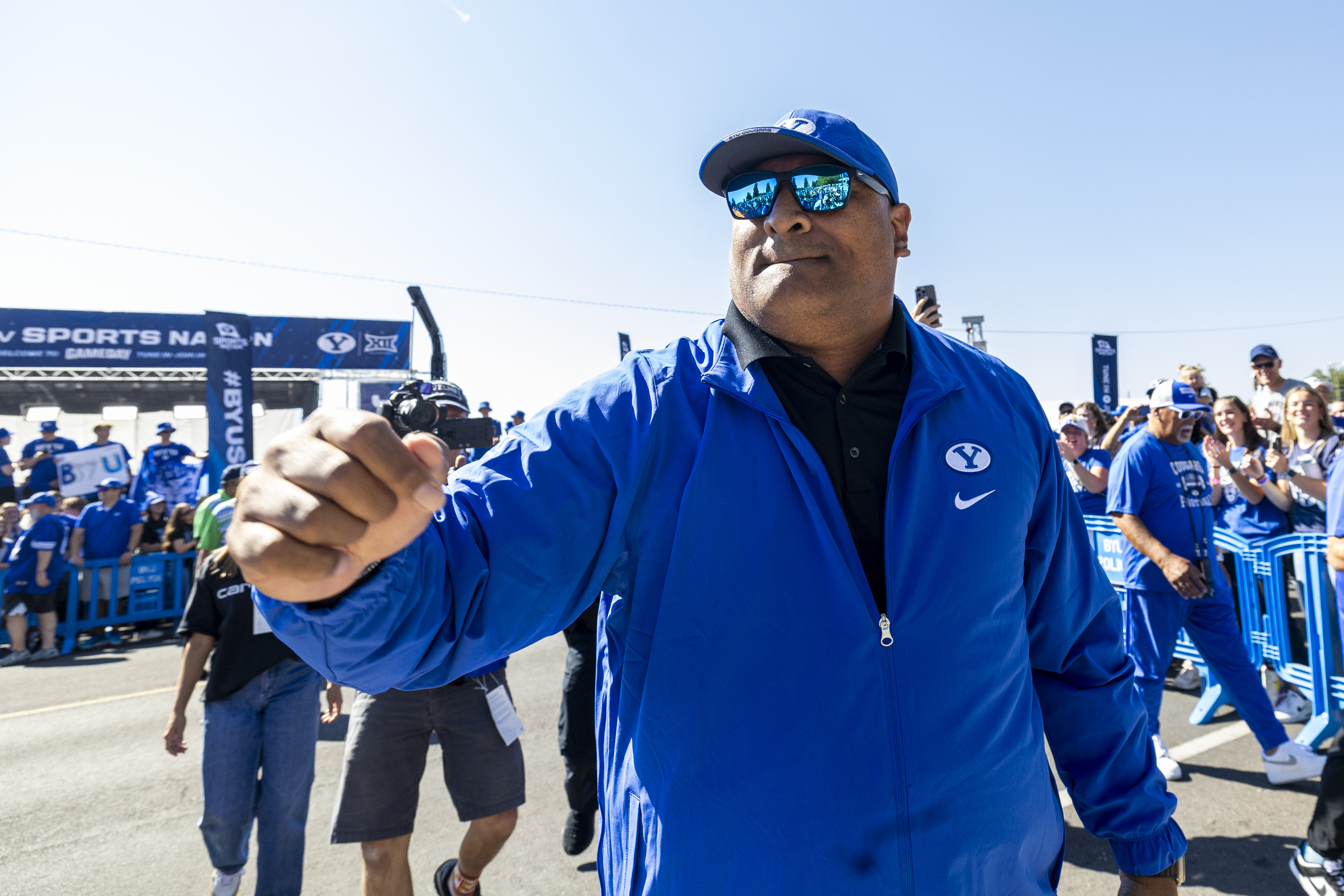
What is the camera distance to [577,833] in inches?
150

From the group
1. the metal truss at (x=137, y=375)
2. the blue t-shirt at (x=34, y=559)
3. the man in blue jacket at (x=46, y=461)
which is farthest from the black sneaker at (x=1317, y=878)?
the metal truss at (x=137, y=375)

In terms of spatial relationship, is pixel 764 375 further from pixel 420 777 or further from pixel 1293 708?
pixel 1293 708

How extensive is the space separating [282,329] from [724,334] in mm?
23041

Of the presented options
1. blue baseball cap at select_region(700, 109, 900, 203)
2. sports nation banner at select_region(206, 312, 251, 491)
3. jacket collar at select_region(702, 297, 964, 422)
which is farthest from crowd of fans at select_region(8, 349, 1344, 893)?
sports nation banner at select_region(206, 312, 251, 491)

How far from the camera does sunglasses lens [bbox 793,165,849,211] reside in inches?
61.3

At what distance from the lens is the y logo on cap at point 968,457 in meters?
1.42

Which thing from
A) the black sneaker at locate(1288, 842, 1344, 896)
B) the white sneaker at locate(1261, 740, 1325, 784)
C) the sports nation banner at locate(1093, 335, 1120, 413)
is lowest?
the white sneaker at locate(1261, 740, 1325, 784)

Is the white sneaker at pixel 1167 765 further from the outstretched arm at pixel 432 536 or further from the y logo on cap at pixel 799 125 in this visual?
the outstretched arm at pixel 432 536

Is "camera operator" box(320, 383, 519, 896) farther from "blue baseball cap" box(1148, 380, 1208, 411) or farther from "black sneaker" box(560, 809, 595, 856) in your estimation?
"blue baseball cap" box(1148, 380, 1208, 411)

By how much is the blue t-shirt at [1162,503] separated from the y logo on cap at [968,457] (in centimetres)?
383

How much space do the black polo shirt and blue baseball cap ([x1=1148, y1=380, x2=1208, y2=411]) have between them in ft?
13.6

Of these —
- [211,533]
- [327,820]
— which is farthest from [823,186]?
[211,533]

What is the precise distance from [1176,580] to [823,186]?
4028 millimetres

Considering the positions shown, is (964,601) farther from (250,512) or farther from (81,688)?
(81,688)
